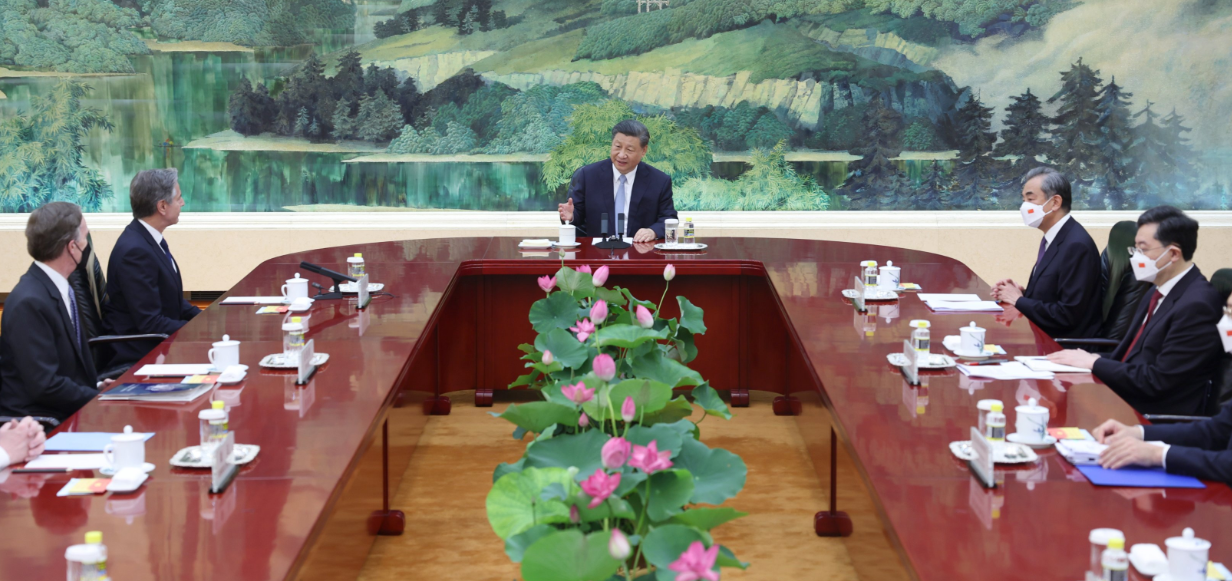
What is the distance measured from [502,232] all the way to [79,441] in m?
5.68

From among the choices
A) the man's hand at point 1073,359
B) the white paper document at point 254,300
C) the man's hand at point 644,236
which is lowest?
the man's hand at point 1073,359

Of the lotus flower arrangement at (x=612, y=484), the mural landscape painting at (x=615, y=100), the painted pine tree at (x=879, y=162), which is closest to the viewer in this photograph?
the lotus flower arrangement at (x=612, y=484)

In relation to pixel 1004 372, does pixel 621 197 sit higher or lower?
higher

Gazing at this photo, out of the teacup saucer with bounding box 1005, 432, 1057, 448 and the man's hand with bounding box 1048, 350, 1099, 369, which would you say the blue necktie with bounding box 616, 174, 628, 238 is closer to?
the man's hand with bounding box 1048, 350, 1099, 369

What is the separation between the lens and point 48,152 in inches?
316

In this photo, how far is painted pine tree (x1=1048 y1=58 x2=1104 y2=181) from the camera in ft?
26.4

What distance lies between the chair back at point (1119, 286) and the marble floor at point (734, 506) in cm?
134

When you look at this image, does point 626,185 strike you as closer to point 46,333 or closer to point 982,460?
point 46,333

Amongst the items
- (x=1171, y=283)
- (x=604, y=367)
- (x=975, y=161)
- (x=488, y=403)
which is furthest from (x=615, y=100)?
(x=604, y=367)

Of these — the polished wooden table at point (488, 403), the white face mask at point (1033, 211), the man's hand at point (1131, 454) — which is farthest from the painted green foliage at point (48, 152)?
the man's hand at point (1131, 454)

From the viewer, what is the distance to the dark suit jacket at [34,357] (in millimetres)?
3221

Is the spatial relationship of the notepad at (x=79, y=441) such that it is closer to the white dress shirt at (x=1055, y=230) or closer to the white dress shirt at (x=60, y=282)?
the white dress shirt at (x=60, y=282)

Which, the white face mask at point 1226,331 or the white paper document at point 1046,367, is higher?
the white face mask at point 1226,331

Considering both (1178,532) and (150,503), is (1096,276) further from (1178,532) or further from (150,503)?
(150,503)
